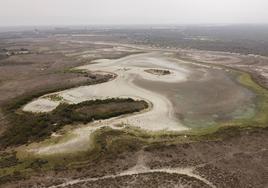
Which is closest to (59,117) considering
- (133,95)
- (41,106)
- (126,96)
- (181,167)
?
(41,106)

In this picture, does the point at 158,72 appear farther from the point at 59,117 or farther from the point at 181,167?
the point at 181,167

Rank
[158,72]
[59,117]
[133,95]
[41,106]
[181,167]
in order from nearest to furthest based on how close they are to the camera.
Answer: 1. [181,167]
2. [59,117]
3. [41,106]
4. [133,95]
5. [158,72]

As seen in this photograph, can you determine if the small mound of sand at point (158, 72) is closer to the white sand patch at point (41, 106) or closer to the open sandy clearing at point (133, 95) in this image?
the open sandy clearing at point (133, 95)

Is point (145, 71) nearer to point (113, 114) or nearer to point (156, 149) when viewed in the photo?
point (113, 114)

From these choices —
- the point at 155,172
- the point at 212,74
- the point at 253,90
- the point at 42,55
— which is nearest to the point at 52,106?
the point at 155,172

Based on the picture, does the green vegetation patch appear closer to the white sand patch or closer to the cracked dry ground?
the white sand patch

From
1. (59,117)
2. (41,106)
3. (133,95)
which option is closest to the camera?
(59,117)
